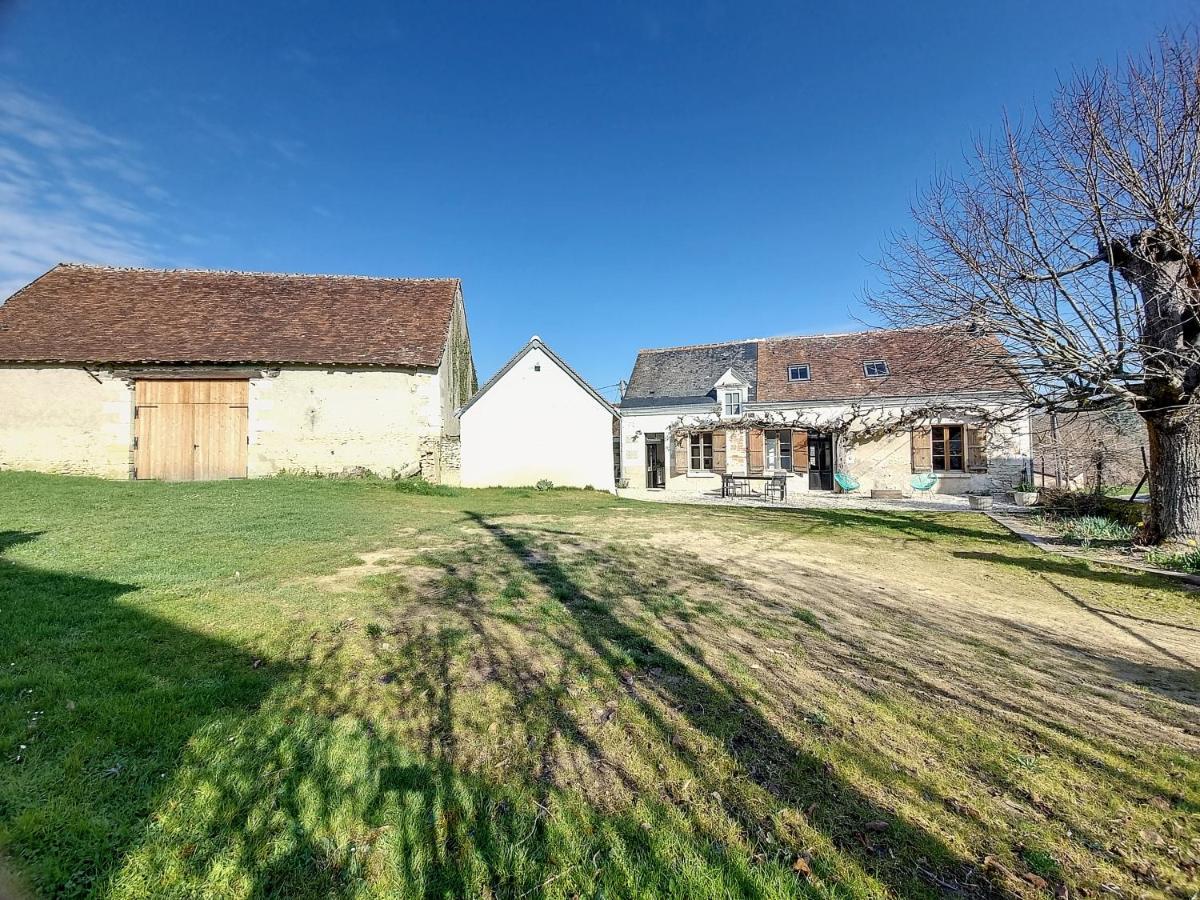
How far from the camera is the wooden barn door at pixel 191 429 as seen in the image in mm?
13094

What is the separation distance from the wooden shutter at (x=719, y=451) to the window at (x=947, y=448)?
726cm

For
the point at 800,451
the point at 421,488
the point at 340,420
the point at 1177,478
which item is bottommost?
the point at 421,488

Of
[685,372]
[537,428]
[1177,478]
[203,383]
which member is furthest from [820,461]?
[203,383]

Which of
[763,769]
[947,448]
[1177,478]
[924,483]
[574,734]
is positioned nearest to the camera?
[763,769]

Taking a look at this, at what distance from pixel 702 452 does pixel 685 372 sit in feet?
13.7

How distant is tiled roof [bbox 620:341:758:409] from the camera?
20891 millimetres

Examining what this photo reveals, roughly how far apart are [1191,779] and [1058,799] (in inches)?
30.2

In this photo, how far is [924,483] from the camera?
17.2 meters

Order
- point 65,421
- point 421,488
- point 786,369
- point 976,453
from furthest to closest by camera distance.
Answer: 1. point 786,369
2. point 976,453
3. point 421,488
4. point 65,421

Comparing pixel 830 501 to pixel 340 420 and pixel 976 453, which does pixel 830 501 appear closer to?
pixel 976 453

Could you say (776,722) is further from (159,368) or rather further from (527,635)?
(159,368)

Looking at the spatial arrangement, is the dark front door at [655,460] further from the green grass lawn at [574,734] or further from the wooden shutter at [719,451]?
the green grass lawn at [574,734]

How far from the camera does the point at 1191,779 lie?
7.51ft

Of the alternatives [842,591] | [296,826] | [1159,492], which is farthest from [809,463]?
[296,826]
